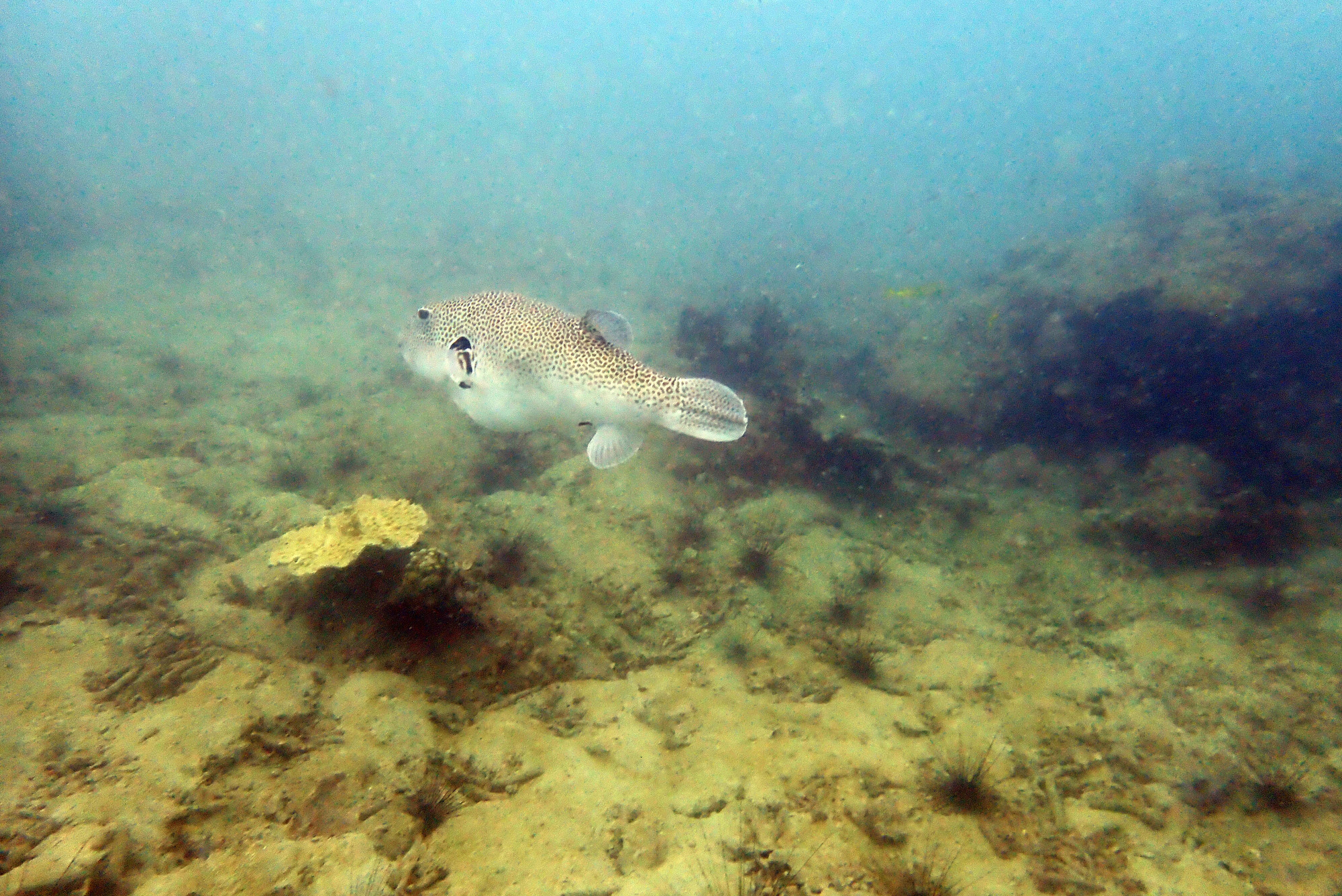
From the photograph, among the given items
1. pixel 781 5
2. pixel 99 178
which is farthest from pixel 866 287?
pixel 781 5

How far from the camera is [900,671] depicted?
4.71 meters

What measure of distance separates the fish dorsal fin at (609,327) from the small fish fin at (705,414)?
0.80 meters

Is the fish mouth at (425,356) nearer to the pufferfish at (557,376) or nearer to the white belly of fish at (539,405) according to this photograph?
the pufferfish at (557,376)

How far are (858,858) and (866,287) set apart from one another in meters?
20.2

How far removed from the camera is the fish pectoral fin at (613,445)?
4.34 m

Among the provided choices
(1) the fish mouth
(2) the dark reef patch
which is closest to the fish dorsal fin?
(1) the fish mouth

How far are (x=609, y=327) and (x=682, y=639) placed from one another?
2844 millimetres

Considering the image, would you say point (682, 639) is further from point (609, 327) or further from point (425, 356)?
point (425, 356)

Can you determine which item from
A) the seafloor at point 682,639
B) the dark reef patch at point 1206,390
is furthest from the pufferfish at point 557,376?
the dark reef patch at point 1206,390

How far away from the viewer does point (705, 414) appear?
13.3 ft

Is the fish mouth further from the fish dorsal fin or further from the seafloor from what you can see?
the seafloor

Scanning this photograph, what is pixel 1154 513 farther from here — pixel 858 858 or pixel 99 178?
pixel 99 178

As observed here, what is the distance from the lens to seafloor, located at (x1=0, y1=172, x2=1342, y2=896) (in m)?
2.93

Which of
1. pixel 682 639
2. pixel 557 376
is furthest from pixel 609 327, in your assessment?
pixel 682 639
